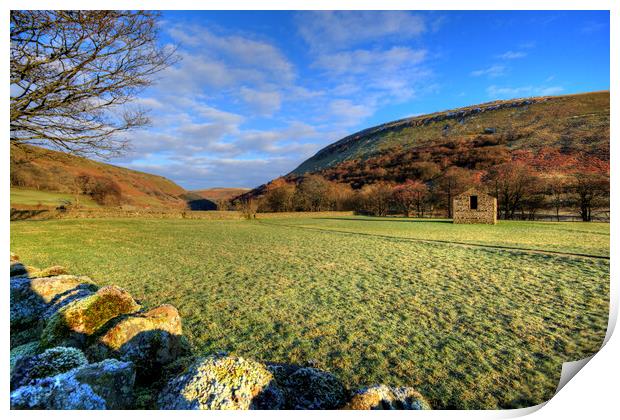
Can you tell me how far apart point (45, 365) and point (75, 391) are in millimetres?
389

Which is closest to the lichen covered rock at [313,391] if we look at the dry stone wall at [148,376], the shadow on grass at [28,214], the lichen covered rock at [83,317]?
the dry stone wall at [148,376]

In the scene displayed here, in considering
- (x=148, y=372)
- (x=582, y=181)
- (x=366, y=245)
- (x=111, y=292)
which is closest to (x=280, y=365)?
(x=148, y=372)

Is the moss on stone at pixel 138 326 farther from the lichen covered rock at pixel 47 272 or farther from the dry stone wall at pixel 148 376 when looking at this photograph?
the lichen covered rock at pixel 47 272

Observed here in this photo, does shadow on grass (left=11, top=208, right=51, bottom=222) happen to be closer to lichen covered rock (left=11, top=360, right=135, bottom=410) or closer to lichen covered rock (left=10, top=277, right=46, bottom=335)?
lichen covered rock (left=10, top=277, right=46, bottom=335)

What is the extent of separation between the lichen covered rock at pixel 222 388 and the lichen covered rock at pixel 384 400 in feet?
1.68

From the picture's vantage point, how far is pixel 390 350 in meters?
3.29

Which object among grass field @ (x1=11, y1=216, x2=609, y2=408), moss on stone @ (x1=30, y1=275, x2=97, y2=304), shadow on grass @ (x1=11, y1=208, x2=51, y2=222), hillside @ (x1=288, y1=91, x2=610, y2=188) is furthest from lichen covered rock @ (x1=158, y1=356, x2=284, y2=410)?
hillside @ (x1=288, y1=91, x2=610, y2=188)

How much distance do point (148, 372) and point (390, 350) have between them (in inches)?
95.0

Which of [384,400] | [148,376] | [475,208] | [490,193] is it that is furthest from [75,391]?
[490,193]

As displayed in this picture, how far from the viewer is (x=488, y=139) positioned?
55562mm

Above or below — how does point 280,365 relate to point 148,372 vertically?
above
